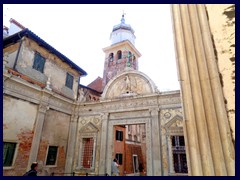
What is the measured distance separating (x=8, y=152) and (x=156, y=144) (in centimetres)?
805

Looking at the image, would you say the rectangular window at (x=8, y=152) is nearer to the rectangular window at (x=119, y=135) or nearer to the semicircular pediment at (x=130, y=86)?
the semicircular pediment at (x=130, y=86)

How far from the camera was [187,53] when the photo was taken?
6.47 ft

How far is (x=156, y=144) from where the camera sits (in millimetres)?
9875

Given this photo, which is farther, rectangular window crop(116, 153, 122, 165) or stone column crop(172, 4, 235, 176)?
rectangular window crop(116, 153, 122, 165)

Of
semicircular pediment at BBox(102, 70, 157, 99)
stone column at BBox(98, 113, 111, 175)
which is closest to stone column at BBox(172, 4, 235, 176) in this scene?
semicircular pediment at BBox(102, 70, 157, 99)

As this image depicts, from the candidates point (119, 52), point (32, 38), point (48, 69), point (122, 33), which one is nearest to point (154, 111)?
point (48, 69)

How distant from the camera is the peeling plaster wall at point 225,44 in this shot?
158 centimetres

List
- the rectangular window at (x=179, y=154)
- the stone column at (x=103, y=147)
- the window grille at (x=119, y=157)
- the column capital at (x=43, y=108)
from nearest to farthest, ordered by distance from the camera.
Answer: the column capital at (x=43, y=108)
the stone column at (x=103, y=147)
the window grille at (x=119, y=157)
the rectangular window at (x=179, y=154)

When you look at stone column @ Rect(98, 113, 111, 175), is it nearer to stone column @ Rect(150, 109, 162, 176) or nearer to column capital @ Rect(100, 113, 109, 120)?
column capital @ Rect(100, 113, 109, 120)

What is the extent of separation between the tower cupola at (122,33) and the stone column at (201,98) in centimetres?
2579

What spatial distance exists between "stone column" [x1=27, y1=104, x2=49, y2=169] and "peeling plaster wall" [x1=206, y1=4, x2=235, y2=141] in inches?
424

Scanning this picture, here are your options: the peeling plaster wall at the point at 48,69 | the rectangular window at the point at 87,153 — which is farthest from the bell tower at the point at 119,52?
the rectangular window at the point at 87,153

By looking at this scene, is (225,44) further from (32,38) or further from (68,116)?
(68,116)

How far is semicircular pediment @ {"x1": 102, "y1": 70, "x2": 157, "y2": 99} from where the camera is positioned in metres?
11.6
